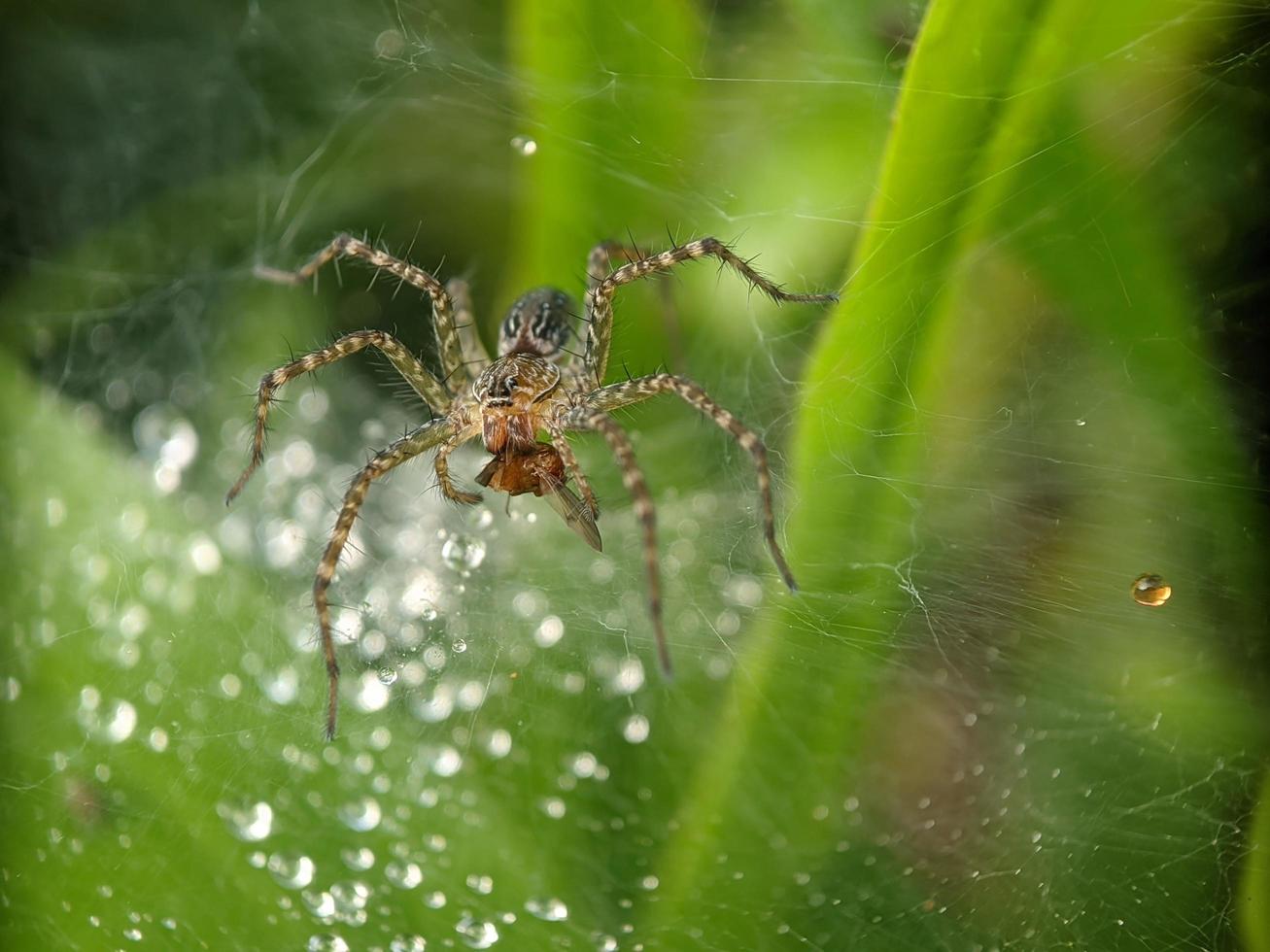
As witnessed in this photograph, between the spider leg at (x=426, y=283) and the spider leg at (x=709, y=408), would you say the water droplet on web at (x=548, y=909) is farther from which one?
the spider leg at (x=426, y=283)

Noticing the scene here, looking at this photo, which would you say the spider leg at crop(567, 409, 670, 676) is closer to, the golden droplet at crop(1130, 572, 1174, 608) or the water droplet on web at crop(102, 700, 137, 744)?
the golden droplet at crop(1130, 572, 1174, 608)

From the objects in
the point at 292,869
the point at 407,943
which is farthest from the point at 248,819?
the point at 407,943

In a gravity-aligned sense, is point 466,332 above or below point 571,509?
above

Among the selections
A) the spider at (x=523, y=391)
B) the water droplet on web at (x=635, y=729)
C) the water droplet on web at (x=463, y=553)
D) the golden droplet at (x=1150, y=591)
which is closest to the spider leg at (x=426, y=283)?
the spider at (x=523, y=391)

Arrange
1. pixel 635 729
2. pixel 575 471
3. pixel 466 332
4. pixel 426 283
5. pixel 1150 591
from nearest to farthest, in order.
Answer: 1. pixel 1150 591
2. pixel 635 729
3. pixel 575 471
4. pixel 426 283
5. pixel 466 332

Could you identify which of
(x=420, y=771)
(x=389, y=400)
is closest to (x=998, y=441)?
(x=420, y=771)

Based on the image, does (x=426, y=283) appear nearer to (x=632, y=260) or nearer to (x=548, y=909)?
(x=632, y=260)

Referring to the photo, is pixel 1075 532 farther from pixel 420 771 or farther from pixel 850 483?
pixel 420 771
